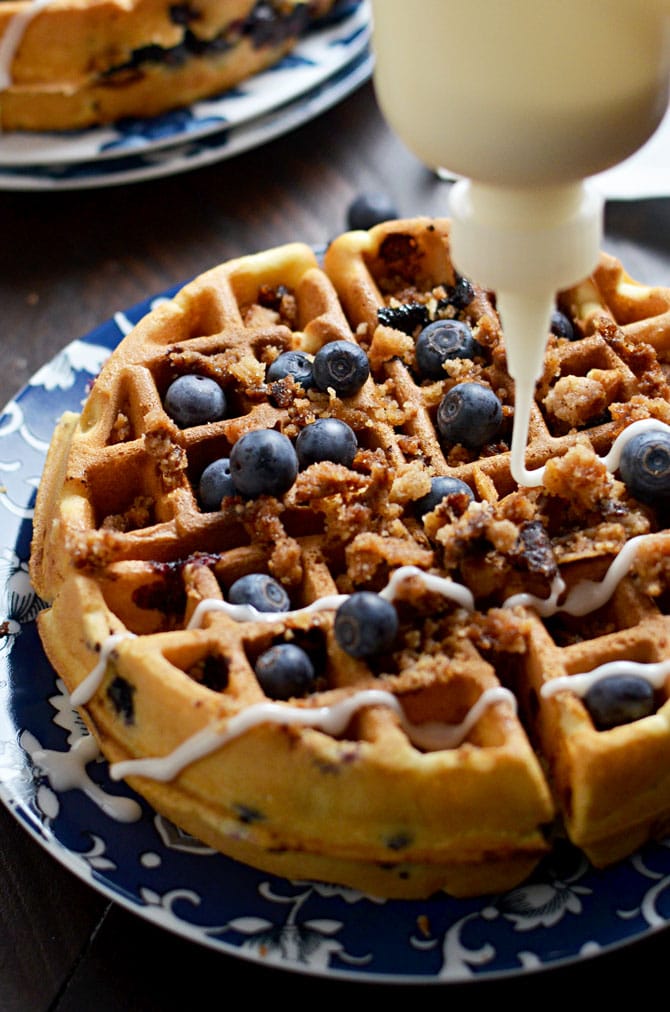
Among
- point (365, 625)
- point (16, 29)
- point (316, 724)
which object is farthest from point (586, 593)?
A: point (16, 29)

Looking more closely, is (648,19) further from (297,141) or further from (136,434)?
(297,141)

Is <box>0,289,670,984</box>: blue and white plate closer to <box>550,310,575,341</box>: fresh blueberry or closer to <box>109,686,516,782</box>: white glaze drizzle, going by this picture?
<box>109,686,516,782</box>: white glaze drizzle

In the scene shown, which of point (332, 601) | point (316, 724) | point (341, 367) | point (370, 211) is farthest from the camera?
point (370, 211)

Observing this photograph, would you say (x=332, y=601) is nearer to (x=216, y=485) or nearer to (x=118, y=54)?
(x=216, y=485)

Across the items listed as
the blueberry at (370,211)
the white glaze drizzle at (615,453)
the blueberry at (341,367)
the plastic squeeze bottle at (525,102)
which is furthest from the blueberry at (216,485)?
the blueberry at (370,211)

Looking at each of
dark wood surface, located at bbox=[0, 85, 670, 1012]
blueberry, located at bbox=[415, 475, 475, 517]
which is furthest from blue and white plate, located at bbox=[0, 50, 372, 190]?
blueberry, located at bbox=[415, 475, 475, 517]
